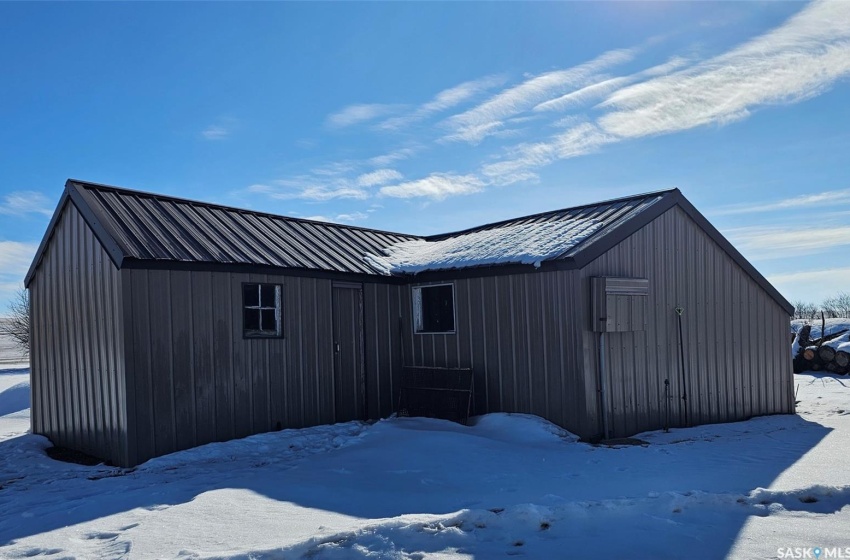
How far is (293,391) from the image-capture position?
34.3ft

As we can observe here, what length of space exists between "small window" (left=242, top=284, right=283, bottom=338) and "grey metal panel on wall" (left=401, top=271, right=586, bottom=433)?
300 cm

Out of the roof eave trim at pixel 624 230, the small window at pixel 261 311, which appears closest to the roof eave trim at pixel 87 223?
the small window at pixel 261 311

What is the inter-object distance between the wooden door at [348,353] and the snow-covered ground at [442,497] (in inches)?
50.4

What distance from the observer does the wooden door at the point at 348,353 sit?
37.0 feet

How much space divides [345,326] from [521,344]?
318cm

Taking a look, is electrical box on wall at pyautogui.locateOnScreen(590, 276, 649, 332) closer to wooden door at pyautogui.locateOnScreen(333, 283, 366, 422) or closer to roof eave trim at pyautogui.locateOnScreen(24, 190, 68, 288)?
wooden door at pyautogui.locateOnScreen(333, 283, 366, 422)

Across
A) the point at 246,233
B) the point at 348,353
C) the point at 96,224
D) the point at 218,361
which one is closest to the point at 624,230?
the point at 348,353

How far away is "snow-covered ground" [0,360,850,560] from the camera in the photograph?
4789 millimetres

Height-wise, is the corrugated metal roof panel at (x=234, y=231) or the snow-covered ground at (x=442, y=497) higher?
the corrugated metal roof panel at (x=234, y=231)

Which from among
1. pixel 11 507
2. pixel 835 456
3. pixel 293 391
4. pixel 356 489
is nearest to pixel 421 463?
pixel 356 489

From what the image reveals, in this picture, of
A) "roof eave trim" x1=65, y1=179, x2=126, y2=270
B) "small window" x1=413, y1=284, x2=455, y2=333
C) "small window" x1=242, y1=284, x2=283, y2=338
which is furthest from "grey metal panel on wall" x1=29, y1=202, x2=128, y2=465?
"small window" x1=413, y1=284, x2=455, y2=333

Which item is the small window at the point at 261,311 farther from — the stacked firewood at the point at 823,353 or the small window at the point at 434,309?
the stacked firewood at the point at 823,353

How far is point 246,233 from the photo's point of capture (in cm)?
1105

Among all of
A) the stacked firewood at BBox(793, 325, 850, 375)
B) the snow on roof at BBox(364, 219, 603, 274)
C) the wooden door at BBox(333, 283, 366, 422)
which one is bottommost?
the stacked firewood at BBox(793, 325, 850, 375)
